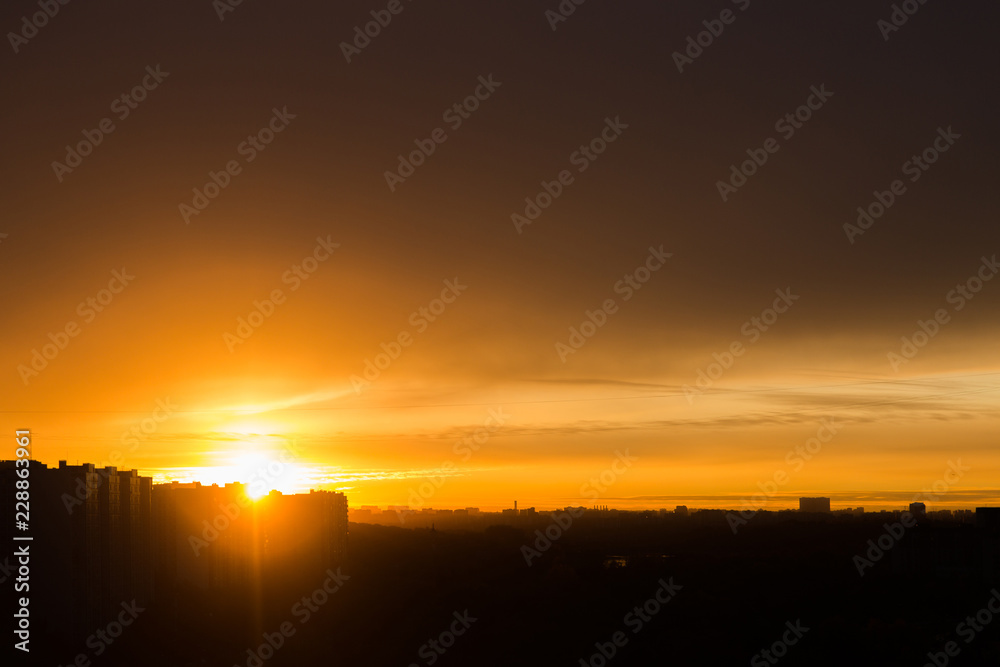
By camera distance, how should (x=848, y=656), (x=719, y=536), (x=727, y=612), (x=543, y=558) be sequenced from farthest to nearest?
1. (x=719, y=536)
2. (x=543, y=558)
3. (x=727, y=612)
4. (x=848, y=656)

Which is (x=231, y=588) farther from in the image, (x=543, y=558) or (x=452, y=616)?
(x=543, y=558)

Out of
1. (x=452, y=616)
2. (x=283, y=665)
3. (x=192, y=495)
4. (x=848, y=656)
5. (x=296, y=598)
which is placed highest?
(x=192, y=495)

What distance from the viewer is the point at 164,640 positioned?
49562 millimetres

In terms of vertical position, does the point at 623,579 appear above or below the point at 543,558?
below

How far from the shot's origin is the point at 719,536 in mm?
147750

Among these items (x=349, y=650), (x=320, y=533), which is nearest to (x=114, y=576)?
(x=349, y=650)

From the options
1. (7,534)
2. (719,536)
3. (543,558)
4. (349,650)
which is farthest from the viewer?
(719,536)

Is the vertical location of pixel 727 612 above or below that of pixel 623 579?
below

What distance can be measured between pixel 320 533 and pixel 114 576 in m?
34.4

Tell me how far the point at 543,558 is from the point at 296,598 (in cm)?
3507

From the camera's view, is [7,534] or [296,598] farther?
[296,598]

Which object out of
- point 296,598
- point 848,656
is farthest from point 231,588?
point 848,656

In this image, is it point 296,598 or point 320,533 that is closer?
point 296,598

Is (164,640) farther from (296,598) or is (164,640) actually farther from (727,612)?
(727,612)
